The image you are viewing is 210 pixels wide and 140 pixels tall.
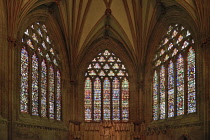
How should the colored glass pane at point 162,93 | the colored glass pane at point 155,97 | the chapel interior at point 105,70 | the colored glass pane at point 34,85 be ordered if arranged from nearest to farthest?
1. the chapel interior at point 105,70
2. the colored glass pane at point 34,85
3. the colored glass pane at point 162,93
4. the colored glass pane at point 155,97

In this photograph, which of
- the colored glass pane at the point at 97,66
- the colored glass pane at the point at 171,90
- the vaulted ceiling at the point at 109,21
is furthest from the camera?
the colored glass pane at the point at 97,66

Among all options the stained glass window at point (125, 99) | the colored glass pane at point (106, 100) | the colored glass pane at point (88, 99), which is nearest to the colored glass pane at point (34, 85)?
the colored glass pane at point (88, 99)

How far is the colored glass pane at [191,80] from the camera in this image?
2100 centimetres

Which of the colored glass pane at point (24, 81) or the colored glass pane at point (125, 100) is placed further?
the colored glass pane at point (125, 100)

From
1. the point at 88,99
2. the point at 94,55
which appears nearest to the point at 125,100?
the point at 88,99

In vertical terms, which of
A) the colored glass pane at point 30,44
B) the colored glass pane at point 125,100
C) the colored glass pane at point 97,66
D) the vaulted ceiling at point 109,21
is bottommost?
the colored glass pane at point 125,100

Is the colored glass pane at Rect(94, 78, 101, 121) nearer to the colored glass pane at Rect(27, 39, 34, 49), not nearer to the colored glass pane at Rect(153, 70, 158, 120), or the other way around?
the colored glass pane at Rect(153, 70, 158, 120)

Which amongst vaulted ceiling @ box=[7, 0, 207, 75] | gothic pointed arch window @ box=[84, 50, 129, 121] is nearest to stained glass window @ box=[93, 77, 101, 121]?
gothic pointed arch window @ box=[84, 50, 129, 121]

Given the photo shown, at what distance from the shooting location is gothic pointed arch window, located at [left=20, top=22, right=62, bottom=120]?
21750 millimetres

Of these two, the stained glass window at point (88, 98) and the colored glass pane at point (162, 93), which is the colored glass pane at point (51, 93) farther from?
the colored glass pane at point (162, 93)

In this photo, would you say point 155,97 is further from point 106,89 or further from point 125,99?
point 106,89

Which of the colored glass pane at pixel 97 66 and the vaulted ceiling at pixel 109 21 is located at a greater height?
the vaulted ceiling at pixel 109 21

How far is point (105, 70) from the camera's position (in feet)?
92.5

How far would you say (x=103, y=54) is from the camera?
2844 cm
